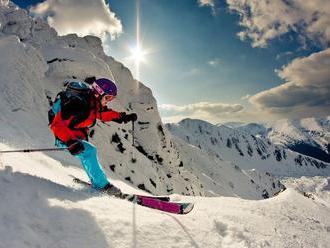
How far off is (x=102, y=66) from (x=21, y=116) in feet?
81.2

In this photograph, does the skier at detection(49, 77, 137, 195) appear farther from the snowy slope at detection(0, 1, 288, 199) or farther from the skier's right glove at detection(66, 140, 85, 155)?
the snowy slope at detection(0, 1, 288, 199)

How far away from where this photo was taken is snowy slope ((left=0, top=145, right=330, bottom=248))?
5.29 m

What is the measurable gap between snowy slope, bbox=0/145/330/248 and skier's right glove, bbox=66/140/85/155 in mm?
988

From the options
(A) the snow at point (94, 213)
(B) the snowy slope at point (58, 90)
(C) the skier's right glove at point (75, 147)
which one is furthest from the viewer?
(B) the snowy slope at point (58, 90)

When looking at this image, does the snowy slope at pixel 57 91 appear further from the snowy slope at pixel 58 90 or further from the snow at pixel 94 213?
the snow at pixel 94 213

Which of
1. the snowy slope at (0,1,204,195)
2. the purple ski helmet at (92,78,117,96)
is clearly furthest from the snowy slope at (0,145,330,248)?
the snowy slope at (0,1,204,195)

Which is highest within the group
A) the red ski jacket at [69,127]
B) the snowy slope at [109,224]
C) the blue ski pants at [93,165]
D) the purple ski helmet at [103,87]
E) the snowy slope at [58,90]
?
the snowy slope at [58,90]

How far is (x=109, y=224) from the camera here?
19.9ft

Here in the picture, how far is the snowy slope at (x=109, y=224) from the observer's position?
5293mm

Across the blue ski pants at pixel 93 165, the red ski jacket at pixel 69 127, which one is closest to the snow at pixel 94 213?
the blue ski pants at pixel 93 165

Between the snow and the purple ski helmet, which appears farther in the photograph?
the purple ski helmet

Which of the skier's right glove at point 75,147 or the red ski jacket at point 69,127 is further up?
the red ski jacket at point 69,127

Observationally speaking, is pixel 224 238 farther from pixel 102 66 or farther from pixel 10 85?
pixel 102 66

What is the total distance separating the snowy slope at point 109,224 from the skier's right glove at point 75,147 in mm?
988
